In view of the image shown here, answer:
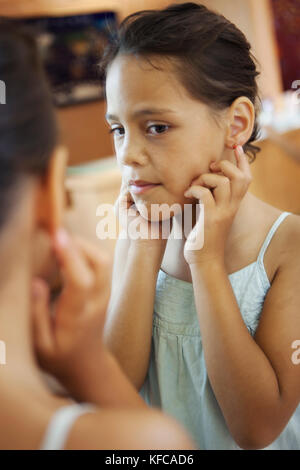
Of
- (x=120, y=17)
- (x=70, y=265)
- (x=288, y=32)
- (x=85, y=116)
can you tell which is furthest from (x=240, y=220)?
(x=120, y=17)

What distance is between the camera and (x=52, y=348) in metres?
0.52

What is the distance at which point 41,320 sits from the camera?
1.70 ft

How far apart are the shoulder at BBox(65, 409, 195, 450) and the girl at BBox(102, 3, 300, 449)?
14.4 inches

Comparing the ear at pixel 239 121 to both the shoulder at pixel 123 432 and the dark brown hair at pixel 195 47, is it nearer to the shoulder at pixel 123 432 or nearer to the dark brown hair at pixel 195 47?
the dark brown hair at pixel 195 47

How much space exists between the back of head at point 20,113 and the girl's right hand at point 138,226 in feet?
1.70

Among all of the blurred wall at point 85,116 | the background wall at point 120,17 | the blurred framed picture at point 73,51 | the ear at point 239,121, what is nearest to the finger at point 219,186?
the ear at point 239,121

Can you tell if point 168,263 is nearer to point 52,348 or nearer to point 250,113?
point 250,113

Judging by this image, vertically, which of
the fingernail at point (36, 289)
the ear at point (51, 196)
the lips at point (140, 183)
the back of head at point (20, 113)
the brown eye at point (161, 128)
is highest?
the back of head at point (20, 113)

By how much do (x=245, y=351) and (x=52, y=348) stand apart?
41cm

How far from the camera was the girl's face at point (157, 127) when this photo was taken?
88 centimetres

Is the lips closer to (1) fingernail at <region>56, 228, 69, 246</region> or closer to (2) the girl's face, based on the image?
(2) the girl's face

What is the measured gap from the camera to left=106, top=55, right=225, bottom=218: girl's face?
878mm
